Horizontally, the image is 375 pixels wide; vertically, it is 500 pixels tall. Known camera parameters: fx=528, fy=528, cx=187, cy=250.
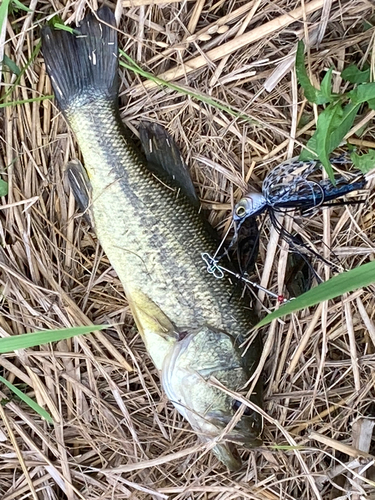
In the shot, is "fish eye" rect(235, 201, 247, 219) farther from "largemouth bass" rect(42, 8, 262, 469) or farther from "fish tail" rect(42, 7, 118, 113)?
"fish tail" rect(42, 7, 118, 113)

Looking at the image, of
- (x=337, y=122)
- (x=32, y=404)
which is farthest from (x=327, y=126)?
(x=32, y=404)

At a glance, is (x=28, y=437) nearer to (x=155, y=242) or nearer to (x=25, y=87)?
(x=155, y=242)

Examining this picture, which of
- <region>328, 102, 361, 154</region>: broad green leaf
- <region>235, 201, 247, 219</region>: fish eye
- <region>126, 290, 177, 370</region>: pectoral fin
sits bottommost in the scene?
<region>126, 290, 177, 370</region>: pectoral fin

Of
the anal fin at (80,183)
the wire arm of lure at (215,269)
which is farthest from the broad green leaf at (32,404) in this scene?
the wire arm of lure at (215,269)

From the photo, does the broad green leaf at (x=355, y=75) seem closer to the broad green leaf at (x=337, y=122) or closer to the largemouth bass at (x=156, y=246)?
the broad green leaf at (x=337, y=122)

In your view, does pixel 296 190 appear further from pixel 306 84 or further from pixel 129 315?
pixel 129 315

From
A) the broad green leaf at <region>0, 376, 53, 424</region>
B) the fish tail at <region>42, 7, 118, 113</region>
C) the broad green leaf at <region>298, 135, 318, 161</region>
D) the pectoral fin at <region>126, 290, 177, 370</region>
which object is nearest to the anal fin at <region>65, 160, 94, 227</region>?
the fish tail at <region>42, 7, 118, 113</region>
